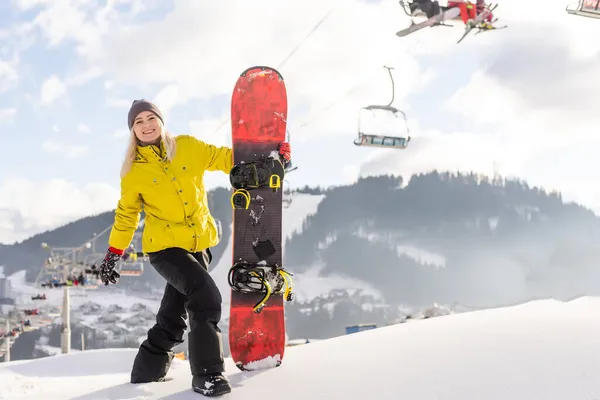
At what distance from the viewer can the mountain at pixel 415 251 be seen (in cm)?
12494

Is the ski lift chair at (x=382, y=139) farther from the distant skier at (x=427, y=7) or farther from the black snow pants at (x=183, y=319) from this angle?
the black snow pants at (x=183, y=319)

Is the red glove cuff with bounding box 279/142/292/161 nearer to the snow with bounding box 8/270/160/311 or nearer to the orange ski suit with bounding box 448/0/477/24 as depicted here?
the orange ski suit with bounding box 448/0/477/24

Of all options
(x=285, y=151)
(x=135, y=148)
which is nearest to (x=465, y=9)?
(x=285, y=151)

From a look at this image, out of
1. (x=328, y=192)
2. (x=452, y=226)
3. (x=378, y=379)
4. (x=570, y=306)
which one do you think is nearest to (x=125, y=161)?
(x=378, y=379)

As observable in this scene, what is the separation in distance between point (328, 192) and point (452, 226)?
36.8 metres

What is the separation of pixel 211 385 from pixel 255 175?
4.25ft

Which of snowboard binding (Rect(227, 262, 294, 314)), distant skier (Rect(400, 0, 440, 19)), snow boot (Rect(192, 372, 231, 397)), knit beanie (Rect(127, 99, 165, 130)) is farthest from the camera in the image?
distant skier (Rect(400, 0, 440, 19))

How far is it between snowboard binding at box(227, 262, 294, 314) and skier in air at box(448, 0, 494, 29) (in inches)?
379

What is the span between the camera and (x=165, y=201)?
323cm

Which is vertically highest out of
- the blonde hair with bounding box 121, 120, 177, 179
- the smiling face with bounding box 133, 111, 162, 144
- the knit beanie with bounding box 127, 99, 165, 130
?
the knit beanie with bounding box 127, 99, 165, 130

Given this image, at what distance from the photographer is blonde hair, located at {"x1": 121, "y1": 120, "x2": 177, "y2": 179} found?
10.9 feet

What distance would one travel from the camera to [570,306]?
367 cm

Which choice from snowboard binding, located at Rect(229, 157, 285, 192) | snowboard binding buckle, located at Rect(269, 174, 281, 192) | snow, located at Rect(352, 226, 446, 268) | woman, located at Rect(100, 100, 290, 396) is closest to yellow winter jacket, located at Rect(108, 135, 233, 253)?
woman, located at Rect(100, 100, 290, 396)

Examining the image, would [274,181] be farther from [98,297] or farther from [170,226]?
[98,297]
